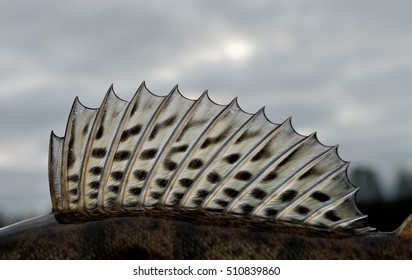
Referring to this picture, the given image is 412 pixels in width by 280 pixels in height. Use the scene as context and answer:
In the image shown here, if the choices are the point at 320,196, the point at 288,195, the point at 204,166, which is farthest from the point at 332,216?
the point at 204,166

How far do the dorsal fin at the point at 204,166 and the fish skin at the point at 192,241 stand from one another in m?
0.11

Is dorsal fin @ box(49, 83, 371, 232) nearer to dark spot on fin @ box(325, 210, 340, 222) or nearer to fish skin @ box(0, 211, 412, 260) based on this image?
dark spot on fin @ box(325, 210, 340, 222)

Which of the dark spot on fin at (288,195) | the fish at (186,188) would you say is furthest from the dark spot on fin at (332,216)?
the dark spot on fin at (288,195)

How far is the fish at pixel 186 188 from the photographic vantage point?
4.32 m

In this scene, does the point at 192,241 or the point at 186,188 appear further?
the point at 186,188

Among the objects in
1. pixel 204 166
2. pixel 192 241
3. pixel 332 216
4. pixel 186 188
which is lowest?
pixel 192 241

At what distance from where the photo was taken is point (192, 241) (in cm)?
426

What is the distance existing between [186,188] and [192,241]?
1.32 ft

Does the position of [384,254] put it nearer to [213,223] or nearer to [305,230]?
[305,230]

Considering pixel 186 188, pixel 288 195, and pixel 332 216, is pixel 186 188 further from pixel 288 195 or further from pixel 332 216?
pixel 332 216

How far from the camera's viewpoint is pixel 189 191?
14.7 ft

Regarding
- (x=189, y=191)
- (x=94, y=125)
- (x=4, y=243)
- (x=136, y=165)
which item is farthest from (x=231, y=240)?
(x=4, y=243)

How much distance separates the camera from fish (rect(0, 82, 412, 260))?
432 cm
